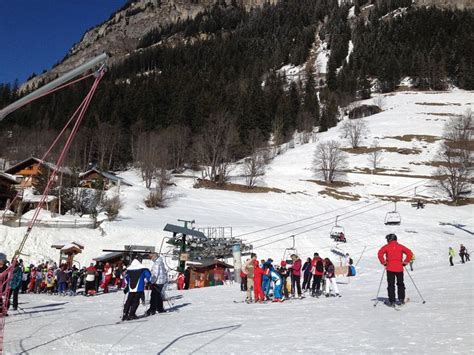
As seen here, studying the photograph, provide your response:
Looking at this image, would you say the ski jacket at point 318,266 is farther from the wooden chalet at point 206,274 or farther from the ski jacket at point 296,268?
the wooden chalet at point 206,274

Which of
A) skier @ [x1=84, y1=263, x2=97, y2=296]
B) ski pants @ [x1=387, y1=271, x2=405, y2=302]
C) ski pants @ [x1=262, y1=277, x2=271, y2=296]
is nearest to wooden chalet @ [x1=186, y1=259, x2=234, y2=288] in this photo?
skier @ [x1=84, y1=263, x2=97, y2=296]

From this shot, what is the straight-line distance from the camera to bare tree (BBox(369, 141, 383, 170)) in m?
73.2

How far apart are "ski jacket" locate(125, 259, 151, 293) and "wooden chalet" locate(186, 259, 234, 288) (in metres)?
13.1

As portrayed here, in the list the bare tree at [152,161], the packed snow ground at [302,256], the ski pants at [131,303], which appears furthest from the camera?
the bare tree at [152,161]

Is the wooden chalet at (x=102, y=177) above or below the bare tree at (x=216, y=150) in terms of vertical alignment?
below

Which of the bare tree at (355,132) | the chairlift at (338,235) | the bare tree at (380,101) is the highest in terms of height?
the bare tree at (380,101)

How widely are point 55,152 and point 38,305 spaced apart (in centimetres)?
5992

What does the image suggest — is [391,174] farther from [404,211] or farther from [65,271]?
[65,271]

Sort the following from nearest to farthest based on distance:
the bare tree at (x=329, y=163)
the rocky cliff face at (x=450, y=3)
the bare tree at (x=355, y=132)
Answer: the bare tree at (x=329, y=163) < the bare tree at (x=355, y=132) < the rocky cliff face at (x=450, y=3)

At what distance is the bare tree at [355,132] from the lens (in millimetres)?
83438

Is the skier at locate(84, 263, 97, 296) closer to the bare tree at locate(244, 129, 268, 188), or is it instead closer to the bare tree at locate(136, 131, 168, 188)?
the bare tree at locate(136, 131, 168, 188)

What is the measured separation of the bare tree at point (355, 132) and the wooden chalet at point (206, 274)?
6271 centimetres

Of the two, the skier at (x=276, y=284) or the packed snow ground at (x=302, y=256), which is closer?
the packed snow ground at (x=302, y=256)

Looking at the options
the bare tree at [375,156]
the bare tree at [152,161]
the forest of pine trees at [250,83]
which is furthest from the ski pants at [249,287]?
the bare tree at [375,156]
